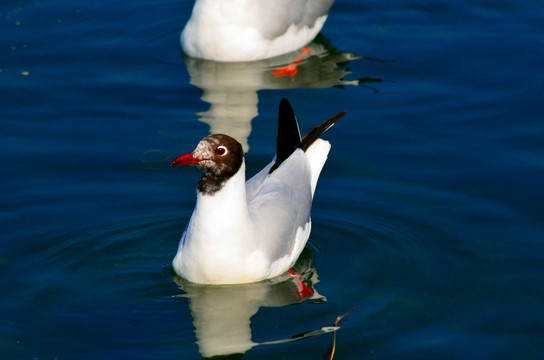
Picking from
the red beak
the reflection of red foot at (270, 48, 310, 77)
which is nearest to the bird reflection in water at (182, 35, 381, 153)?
the reflection of red foot at (270, 48, 310, 77)

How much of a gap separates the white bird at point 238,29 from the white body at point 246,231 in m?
3.59

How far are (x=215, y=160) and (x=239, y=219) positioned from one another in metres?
0.54

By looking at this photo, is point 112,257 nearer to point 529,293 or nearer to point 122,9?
point 529,293

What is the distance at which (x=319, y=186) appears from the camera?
8664 millimetres

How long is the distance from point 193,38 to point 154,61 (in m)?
0.53

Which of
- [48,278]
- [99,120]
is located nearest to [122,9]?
[99,120]

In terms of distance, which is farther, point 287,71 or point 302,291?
point 287,71

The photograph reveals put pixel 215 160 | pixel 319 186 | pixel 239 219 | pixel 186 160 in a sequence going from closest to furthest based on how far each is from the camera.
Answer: pixel 186 160, pixel 215 160, pixel 239 219, pixel 319 186

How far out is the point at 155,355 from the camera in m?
6.34

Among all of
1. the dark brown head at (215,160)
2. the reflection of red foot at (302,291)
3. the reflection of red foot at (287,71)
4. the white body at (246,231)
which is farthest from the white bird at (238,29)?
the dark brown head at (215,160)

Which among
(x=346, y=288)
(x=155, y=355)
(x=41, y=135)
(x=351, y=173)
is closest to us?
(x=155, y=355)

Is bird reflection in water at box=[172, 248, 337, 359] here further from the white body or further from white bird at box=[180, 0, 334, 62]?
white bird at box=[180, 0, 334, 62]

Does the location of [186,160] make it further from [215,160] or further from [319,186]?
[319,186]

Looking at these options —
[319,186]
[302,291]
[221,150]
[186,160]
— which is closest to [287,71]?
[319,186]
